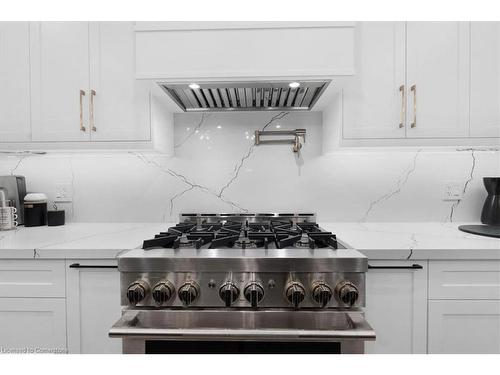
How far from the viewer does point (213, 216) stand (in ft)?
6.11

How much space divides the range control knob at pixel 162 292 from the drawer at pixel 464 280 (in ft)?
3.45

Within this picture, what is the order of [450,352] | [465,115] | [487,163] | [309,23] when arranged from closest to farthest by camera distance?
[450,352], [309,23], [465,115], [487,163]

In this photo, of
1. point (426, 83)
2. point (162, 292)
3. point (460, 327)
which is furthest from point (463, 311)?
point (162, 292)

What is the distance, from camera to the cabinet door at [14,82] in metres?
1.57

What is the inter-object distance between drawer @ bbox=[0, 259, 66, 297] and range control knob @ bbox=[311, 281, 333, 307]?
1.04 meters

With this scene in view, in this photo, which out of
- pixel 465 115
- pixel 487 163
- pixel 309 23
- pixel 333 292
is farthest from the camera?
pixel 487 163

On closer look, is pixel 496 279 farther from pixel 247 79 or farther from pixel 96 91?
pixel 96 91

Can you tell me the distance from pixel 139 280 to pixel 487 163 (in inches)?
82.5

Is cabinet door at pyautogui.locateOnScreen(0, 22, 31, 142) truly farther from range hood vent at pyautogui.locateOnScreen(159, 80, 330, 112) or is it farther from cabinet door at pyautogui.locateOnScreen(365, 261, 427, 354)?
cabinet door at pyautogui.locateOnScreen(365, 261, 427, 354)

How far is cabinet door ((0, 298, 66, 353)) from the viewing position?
4.10 feet

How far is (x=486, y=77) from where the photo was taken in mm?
1521

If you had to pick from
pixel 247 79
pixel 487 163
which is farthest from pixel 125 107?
pixel 487 163

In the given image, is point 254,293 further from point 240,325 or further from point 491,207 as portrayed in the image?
point 491,207

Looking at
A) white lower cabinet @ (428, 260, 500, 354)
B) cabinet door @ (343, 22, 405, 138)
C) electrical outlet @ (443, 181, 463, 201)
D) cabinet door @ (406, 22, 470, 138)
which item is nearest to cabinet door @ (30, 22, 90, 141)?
cabinet door @ (343, 22, 405, 138)
